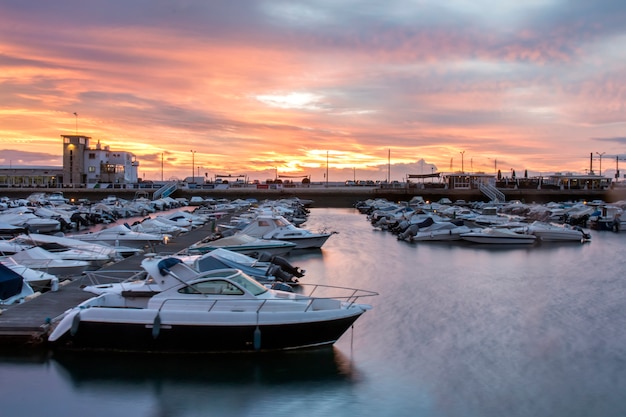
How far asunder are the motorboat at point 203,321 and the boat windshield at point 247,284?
28 millimetres

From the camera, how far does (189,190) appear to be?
103562 mm

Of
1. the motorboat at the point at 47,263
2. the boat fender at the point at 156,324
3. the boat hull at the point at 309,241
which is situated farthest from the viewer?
the boat hull at the point at 309,241

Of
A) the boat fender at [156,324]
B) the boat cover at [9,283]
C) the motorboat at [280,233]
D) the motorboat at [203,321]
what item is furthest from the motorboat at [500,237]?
the boat fender at [156,324]

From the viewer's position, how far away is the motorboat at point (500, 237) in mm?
40719

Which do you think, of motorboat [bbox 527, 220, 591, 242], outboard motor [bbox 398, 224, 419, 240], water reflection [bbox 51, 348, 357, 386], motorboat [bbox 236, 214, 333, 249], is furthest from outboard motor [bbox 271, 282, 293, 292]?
motorboat [bbox 527, 220, 591, 242]

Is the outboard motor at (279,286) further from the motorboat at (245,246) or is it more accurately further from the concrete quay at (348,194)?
the concrete quay at (348,194)

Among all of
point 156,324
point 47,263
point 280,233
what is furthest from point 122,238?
point 156,324

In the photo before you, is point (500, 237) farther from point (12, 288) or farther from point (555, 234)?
point (12, 288)

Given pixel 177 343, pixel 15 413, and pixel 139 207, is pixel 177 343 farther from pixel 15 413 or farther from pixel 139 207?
pixel 139 207

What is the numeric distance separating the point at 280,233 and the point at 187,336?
67.9 ft

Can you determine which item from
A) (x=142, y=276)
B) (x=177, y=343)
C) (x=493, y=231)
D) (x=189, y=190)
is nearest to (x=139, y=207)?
(x=189, y=190)

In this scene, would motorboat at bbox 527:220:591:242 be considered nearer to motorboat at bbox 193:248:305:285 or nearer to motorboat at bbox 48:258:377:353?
motorboat at bbox 193:248:305:285

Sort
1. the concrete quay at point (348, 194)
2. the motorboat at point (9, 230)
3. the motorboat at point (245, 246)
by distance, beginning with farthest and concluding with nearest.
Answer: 1. the concrete quay at point (348, 194)
2. the motorboat at point (9, 230)
3. the motorboat at point (245, 246)

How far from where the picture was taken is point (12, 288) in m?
17.9
